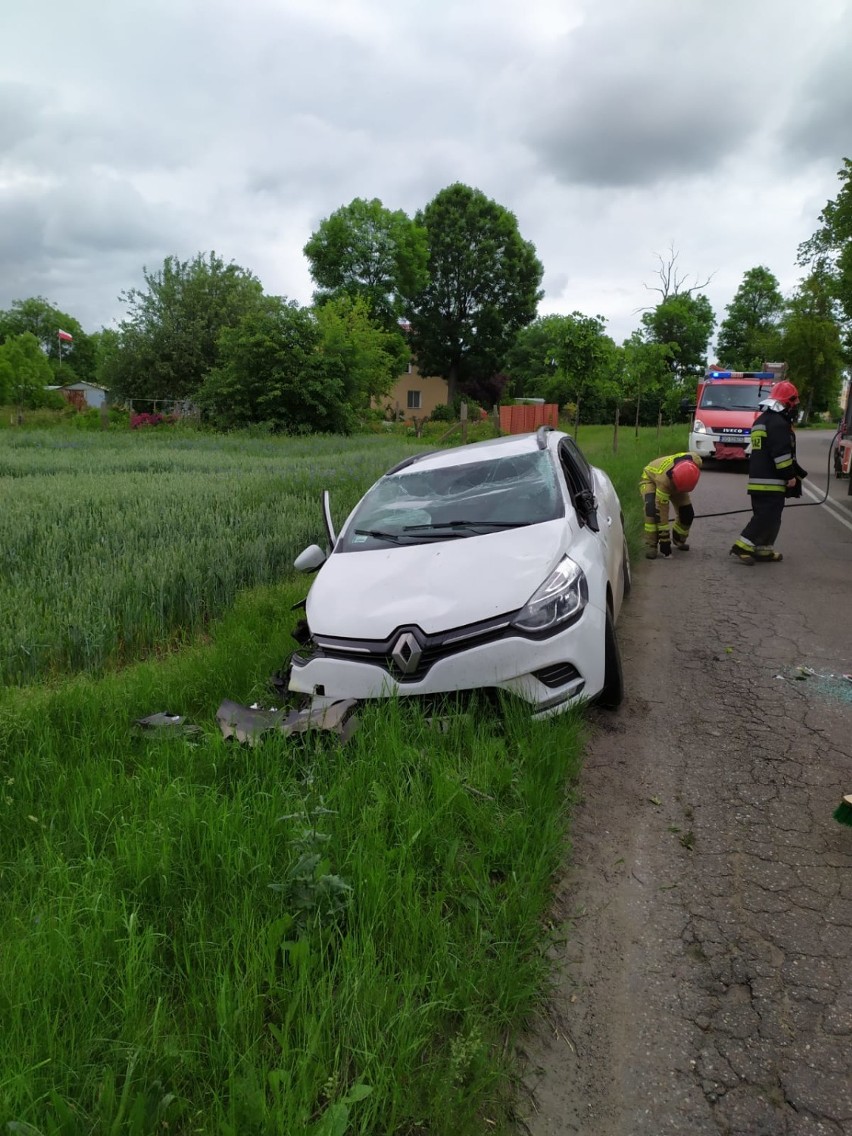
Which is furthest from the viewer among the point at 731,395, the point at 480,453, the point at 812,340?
the point at 812,340

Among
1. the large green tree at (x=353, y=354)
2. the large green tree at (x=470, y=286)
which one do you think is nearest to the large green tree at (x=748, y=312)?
the large green tree at (x=470, y=286)

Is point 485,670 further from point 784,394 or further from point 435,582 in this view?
point 784,394

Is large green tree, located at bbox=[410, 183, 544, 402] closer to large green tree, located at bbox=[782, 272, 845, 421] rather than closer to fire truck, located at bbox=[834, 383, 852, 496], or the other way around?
large green tree, located at bbox=[782, 272, 845, 421]

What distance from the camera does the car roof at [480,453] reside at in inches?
225

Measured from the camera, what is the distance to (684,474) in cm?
849

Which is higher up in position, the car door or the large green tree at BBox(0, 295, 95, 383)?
the large green tree at BBox(0, 295, 95, 383)

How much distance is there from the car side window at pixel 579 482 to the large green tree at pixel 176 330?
114 feet

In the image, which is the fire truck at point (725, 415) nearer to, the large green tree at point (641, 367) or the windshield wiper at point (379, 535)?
the large green tree at point (641, 367)

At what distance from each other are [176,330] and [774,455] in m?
35.9

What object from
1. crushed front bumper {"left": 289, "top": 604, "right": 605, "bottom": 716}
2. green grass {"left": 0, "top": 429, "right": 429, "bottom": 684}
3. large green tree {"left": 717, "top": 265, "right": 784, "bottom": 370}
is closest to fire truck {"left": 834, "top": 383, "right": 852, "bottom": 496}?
green grass {"left": 0, "top": 429, "right": 429, "bottom": 684}

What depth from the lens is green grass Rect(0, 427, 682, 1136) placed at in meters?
1.90

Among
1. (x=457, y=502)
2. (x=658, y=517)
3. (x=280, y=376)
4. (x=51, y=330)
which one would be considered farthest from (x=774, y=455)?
(x=51, y=330)

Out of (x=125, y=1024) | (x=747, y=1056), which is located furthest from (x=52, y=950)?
(x=747, y=1056)

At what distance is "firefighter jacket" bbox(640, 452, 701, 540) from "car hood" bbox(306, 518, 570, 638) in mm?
4493
